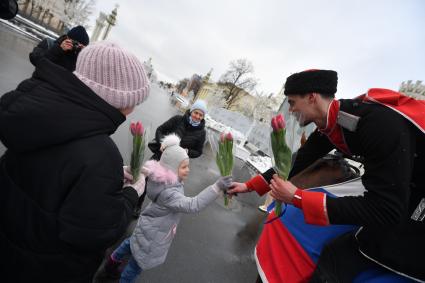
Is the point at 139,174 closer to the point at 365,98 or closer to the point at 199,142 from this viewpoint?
the point at 365,98

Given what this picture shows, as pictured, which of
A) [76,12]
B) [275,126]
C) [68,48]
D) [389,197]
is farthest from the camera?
[76,12]

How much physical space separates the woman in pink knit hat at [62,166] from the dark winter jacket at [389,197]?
1309mm

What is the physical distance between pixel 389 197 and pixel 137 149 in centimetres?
169

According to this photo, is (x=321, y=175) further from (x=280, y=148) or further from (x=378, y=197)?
(x=378, y=197)

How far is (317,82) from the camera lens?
186 centimetres

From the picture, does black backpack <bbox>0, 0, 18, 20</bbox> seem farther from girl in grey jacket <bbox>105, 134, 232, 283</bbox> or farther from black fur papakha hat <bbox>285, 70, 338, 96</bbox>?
→ black fur papakha hat <bbox>285, 70, 338, 96</bbox>

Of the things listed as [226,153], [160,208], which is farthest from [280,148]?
[160,208]

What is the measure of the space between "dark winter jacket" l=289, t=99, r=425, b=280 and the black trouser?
3.0 inches

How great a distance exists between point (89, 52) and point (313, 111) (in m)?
1.55

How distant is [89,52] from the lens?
132cm

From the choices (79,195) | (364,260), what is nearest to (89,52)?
(79,195)

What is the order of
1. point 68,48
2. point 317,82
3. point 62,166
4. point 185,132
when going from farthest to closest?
1. point 185,132
2. point 68,48
3. point 317,82
4. point 62,166

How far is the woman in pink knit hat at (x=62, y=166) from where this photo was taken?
1175 millimetres

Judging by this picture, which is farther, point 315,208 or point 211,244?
point 211,244
